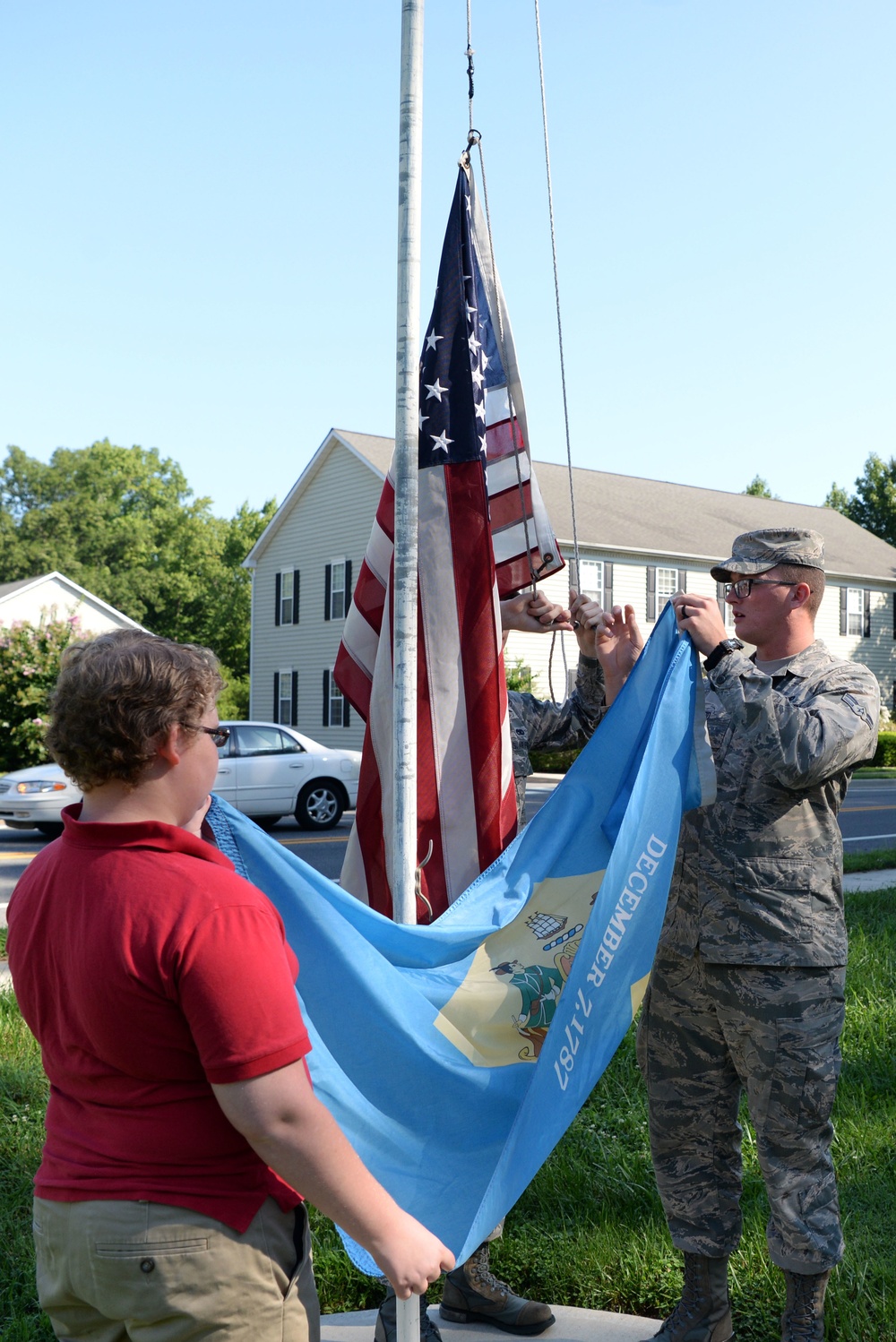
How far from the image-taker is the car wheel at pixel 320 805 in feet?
53.5

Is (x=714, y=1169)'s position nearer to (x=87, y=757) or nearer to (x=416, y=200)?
(x=87, y=757)

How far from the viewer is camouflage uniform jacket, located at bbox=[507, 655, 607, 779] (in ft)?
13.0

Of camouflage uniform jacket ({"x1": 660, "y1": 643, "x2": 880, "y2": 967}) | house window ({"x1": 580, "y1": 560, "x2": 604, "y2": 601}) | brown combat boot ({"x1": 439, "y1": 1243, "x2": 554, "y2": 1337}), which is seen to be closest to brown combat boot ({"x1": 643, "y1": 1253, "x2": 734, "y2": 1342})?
brown combat boot ({"x1": 439, "y1": 1243, "x2": 554, "y2": 1337})

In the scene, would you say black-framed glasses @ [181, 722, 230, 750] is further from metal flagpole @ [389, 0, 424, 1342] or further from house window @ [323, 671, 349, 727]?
house window @ [323, 671, 349, 727]

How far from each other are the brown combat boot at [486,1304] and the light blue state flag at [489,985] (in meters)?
0.97

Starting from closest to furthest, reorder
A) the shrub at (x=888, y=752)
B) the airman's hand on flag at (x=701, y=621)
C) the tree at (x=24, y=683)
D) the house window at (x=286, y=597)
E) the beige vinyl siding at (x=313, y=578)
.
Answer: the airman's hand on flag at (x=701, y=621) < the tree at (x=24, y=683) < the beige vinyl siding at (x=313, y=578) < the shrub at (x=888, y=752) < the house window at (x=286, y=597)

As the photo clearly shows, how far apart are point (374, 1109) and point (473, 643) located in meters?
1.44

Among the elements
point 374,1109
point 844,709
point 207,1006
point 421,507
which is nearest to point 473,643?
point 421,507

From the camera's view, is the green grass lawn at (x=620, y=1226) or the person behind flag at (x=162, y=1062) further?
the green grass lawn at (x=620, y=1226)

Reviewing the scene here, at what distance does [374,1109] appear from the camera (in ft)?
8.85

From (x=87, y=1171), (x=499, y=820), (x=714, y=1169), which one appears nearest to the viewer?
(x=87, y=1171)

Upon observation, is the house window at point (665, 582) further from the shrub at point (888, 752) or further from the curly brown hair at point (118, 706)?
the curly brown hair at point (118, 706)

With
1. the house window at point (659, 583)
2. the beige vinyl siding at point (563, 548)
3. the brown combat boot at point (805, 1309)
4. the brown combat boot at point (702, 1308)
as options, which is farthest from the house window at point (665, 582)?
the brown combat boot at point (805, 1309)

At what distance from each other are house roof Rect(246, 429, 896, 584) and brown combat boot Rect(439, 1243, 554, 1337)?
24.4 m
